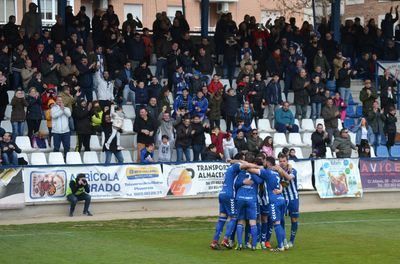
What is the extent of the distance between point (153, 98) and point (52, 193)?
17.9 feet

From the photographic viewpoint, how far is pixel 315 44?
37.6 metres

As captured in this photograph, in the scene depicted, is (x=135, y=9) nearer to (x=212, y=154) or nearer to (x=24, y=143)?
(x=24, y=143)

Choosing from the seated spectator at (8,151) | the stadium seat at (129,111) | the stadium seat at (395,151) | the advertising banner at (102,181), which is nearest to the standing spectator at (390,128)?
the stadium seat at (395,151)

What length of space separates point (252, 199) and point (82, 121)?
11.1 meters

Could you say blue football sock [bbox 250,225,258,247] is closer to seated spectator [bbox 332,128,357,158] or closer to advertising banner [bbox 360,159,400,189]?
advertising banner [bbox 360,159,400,189]

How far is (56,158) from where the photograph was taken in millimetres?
29250

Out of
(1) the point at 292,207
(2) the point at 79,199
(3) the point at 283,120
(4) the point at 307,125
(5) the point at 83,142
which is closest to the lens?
(1) the point at 292,207

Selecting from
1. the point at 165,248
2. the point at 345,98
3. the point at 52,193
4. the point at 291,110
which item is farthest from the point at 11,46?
the point at 165,248

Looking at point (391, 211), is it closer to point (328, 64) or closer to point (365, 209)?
point (365, 209)

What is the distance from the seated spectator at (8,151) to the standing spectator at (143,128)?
13.6ft

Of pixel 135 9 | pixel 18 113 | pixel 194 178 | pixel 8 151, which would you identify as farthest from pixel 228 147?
pixel 135 9

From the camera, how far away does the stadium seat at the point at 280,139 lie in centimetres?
3312

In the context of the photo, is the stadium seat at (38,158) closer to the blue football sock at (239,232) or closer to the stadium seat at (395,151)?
the blue football sock at (239,232)

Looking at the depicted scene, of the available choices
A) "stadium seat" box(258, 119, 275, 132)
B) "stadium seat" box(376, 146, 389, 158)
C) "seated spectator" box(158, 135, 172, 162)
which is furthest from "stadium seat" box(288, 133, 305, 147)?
"seated spectator" box(158, 135, 172, 162)
